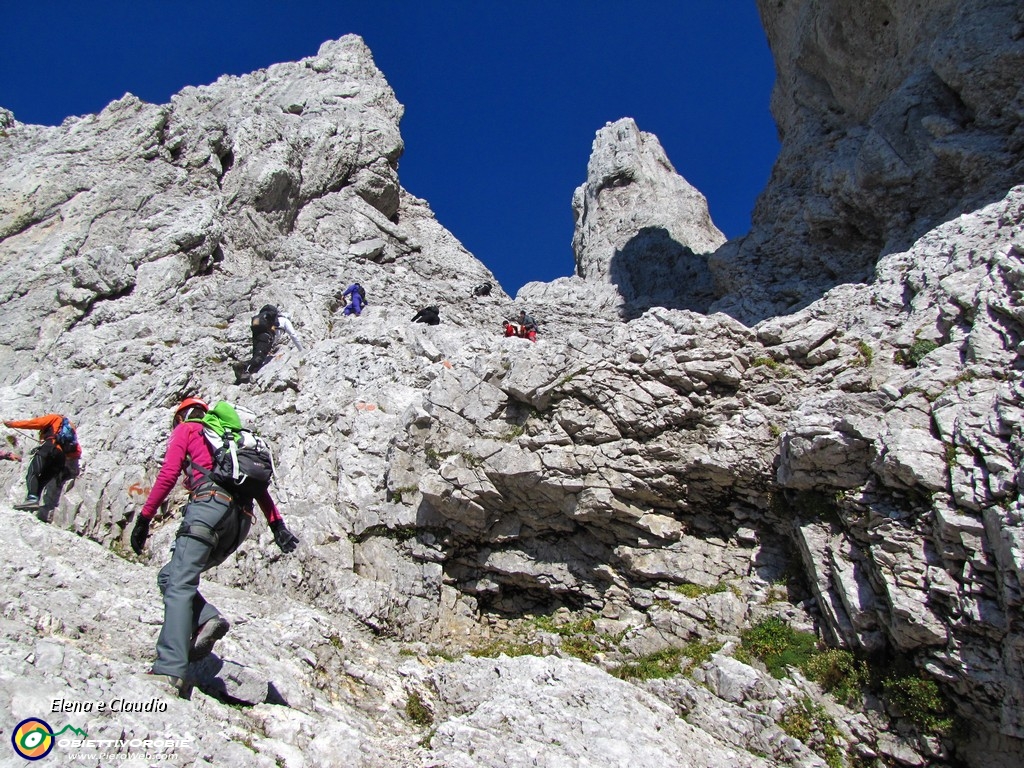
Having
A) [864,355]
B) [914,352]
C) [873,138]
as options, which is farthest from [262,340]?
[873,138]

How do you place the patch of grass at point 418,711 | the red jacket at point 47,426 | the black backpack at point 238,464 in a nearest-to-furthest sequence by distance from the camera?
the black backpack at point 238,464
the patch of grass at point 418,711
the red jacket at point 47,426

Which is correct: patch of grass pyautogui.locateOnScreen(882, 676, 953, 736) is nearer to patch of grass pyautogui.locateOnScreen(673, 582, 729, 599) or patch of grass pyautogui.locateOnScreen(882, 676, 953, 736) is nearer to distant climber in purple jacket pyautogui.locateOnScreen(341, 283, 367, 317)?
patch of grass pyautogui.locateOnScreen(673, 582, 729, 599)

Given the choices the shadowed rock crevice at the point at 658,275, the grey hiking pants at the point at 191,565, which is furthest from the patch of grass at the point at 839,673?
the shadowed rock crevice at the point at 658,275

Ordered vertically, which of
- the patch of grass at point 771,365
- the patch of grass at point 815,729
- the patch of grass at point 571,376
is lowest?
the patch of grass at point 815,729

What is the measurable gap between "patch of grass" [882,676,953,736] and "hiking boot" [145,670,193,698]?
27.9ft

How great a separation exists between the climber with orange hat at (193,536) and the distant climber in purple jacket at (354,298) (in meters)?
15.2

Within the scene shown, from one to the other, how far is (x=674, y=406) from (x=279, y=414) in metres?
9.62

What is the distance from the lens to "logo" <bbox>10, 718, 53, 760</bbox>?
504cm

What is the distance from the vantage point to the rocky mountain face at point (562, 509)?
320 inches

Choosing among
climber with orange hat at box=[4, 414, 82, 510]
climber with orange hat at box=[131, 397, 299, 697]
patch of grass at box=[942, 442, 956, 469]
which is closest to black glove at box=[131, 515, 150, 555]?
climber with orange hat at box=[131, 397, 299, 697]

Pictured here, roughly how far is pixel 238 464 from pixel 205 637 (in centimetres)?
179

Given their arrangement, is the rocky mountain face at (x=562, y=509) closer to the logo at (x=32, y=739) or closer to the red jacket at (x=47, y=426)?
the logo at (x=32, y=739)

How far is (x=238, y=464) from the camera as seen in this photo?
7520mm

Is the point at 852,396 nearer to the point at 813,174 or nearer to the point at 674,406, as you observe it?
the point at 674,406
